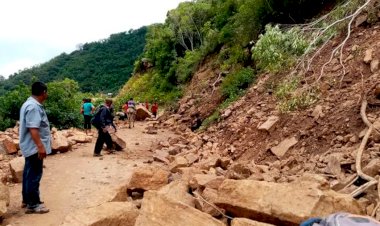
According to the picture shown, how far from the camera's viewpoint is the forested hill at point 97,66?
59688 mm

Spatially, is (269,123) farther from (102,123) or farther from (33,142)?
(33,142)

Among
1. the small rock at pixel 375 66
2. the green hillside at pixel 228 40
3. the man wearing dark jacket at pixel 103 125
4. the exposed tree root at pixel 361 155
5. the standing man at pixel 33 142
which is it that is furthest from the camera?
the man wearing dark jacket at pixel 103 125

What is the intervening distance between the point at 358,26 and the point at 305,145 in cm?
425

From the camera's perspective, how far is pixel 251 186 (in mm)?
4273

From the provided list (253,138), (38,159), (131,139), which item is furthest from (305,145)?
(131,139)

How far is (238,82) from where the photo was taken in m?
14.6

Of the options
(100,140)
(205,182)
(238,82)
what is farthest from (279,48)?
(238,82)

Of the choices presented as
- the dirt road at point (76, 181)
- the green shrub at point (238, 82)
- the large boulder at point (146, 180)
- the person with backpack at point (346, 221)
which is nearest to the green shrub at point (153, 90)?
the green shrub at point (238, 82)

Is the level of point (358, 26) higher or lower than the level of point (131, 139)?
higher

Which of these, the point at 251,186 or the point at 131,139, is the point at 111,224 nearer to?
the point at 251,186

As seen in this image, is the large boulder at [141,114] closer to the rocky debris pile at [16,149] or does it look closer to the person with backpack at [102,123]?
the rocky debris pile at [16,149]

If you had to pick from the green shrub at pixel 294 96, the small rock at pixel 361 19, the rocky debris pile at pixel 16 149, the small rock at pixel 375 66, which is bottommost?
the rocky debris pile at pixel 16 149

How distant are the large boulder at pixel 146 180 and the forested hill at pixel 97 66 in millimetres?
51063

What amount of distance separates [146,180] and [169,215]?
193cm
